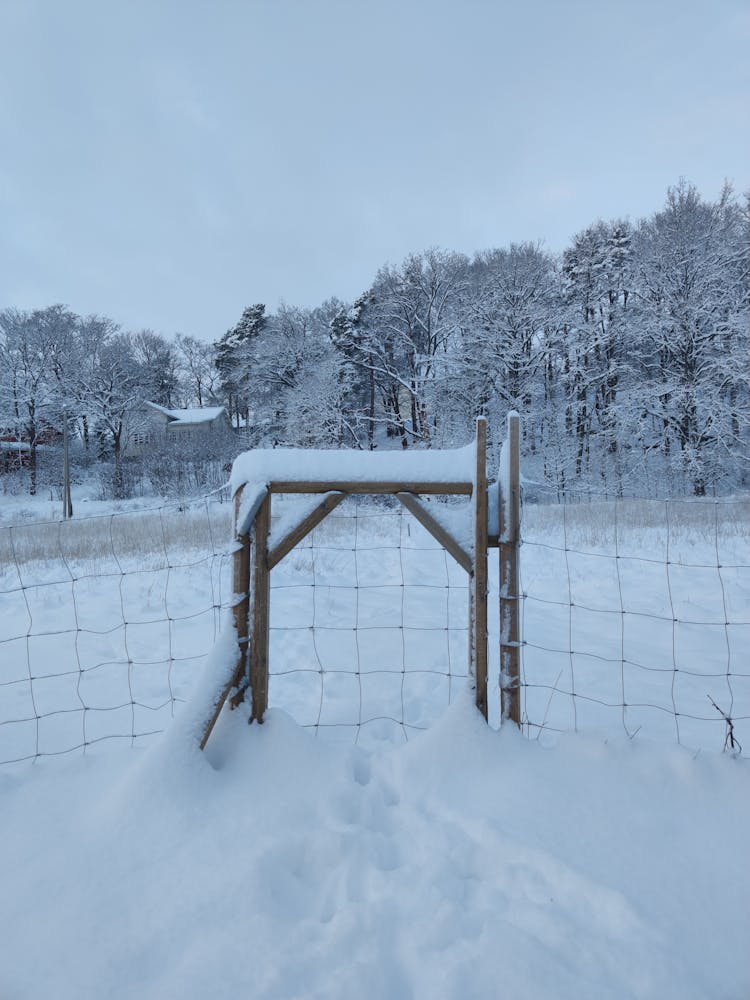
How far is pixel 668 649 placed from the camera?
16.1 feet

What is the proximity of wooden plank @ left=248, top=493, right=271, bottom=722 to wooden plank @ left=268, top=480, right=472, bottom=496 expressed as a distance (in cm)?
16

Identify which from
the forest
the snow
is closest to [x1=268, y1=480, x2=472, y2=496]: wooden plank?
the snow

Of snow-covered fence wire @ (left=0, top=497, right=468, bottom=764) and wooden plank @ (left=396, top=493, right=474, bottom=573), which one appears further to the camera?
snow-covered fence wire @ (left=0, top=497, right=468, bottom=764)

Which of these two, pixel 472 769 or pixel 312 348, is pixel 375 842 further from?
pixel 312 348

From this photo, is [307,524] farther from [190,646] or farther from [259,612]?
[190,646]

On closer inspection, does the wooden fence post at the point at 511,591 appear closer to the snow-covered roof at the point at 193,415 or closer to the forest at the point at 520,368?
the forest at the point at 520,368

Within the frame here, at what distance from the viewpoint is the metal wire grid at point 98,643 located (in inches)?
142

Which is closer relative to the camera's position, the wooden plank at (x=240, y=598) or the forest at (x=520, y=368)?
the wooden plank at (x=240, y=598)

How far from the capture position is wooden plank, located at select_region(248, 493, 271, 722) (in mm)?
2893

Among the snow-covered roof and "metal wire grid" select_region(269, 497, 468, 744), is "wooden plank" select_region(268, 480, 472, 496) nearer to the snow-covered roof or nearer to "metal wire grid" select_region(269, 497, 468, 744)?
"metal wire grid" select_region(269, 497, 468, 744)

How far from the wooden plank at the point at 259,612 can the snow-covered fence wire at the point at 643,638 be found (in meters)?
1.60

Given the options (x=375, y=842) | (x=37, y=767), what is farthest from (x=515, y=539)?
(x=37, y=767)

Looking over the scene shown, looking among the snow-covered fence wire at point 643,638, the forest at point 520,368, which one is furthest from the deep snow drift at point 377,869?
the forest at point 520,368

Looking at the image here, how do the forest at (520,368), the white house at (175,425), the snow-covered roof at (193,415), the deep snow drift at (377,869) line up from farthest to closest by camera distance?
1. the snow-covered roof at (193,415)
2. the white house at (175,425)
3. the forest at (520,368)
4. the deep snow drift at (377,869)
